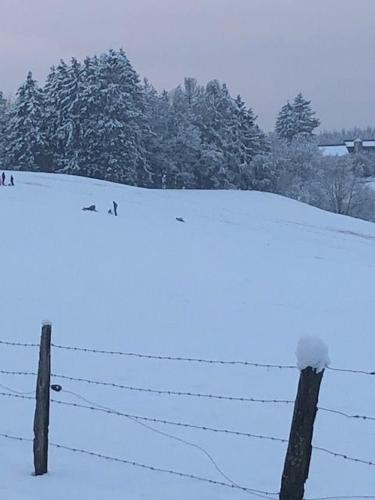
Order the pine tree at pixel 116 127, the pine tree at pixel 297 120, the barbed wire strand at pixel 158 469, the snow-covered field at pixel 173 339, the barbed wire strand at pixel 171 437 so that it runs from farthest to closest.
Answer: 1. the pine tree at pixel 297 120
2. the pine tree at pixel 116 127
3. the barbed wire strand at pixel 171 437
4. the snow-covered field at pixel 173 339
5. the barbed wire strand at pixel 158 469

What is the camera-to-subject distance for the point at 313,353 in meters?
4.25

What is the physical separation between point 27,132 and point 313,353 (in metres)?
53.6

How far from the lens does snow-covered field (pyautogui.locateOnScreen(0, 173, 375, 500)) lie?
6770 mm

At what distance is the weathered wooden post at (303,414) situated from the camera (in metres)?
4.26

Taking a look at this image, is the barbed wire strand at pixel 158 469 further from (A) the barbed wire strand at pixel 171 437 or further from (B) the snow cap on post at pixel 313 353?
(B) the snow cap on post at pixel 313 353

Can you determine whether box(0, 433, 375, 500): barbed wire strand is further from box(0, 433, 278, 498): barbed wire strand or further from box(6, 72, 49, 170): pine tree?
box(6, 72, 49, 170): pine tree

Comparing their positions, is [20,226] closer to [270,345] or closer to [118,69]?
[270,345]

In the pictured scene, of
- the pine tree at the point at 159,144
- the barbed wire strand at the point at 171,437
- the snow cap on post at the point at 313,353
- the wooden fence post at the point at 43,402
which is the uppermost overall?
the pine tree at the point at 159,144

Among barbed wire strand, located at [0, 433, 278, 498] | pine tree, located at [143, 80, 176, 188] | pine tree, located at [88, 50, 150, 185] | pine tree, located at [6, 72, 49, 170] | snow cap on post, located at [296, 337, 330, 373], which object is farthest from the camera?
pine tree, located at [143, 80, 176, 188]

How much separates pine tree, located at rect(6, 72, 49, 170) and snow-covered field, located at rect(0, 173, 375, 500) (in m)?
26.7

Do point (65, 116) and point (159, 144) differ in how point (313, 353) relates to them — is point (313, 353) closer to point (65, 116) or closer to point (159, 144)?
point (65, 116)

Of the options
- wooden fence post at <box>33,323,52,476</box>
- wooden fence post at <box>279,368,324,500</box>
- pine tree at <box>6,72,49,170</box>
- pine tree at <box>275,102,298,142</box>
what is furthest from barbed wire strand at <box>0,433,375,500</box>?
pine tree at <box>275,102,298,142</box>

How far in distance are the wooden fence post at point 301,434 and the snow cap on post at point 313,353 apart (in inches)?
1.4

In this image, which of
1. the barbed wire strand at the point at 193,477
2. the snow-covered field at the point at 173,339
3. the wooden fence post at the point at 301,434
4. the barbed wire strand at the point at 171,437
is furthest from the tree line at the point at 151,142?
the wooden fence post at the point at 301,434
